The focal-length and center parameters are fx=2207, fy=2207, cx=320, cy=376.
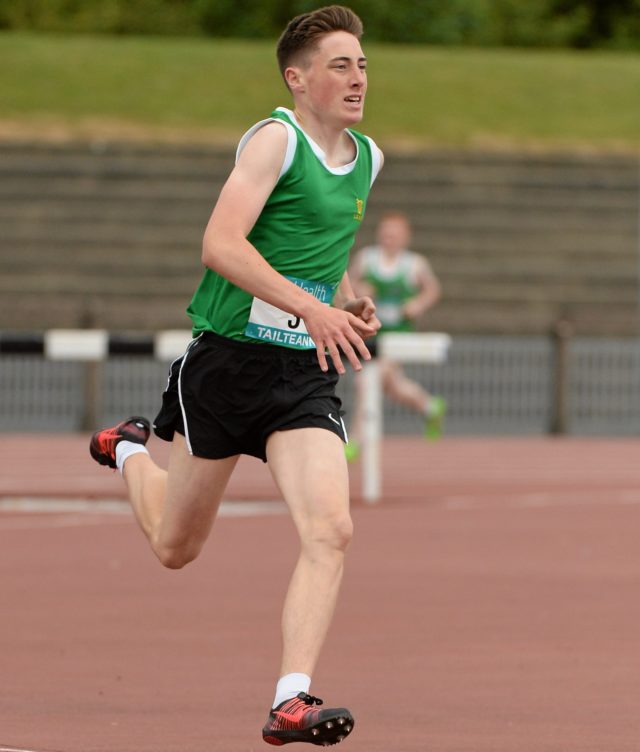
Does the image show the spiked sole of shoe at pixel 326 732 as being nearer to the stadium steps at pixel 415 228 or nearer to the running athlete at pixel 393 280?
the running athlete at pixel 393 280

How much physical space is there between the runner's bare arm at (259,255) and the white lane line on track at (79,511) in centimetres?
665

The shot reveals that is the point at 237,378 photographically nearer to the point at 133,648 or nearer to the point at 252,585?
the point at 133,648

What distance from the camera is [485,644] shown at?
8.13 metres

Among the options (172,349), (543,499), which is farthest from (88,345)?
(543,499)

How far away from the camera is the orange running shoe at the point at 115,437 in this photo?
25.6 ft

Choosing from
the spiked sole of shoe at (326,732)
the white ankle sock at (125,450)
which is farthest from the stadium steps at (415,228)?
the spiked sole of shoe at (326,732)

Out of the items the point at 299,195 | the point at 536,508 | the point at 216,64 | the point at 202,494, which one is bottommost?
the point at 536,508

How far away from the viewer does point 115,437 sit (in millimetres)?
7836

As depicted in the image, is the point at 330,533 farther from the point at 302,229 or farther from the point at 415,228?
the point at 415,228

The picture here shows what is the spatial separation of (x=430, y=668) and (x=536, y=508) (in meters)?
6.75

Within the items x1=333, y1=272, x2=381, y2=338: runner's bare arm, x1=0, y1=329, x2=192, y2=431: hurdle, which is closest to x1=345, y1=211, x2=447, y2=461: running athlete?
x1=0, y1=329, x2=192, y2=431: hurdle

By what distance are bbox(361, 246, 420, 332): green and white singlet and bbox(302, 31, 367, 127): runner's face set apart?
12.9 meters

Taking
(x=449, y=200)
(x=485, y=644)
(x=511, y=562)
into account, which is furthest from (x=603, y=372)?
(x=485, y=644)

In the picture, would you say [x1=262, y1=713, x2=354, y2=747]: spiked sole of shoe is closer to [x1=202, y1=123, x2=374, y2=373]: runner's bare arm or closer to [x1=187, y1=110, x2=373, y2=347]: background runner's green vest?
[x1=202, y1=123, x2=374, y2=373]: runner's bare arm
